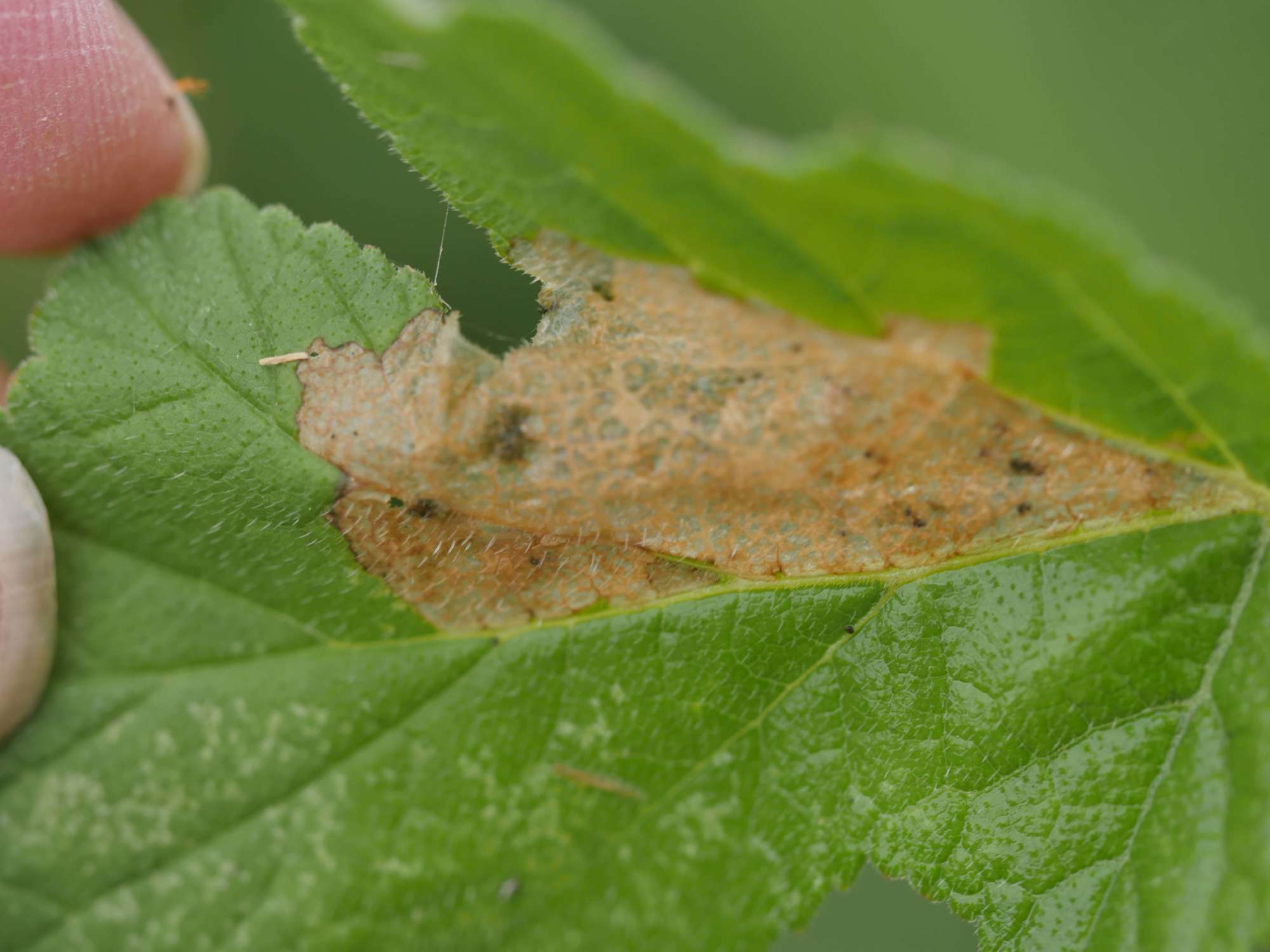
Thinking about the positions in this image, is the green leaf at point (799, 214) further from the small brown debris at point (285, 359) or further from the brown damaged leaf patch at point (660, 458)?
the small brown debris at point (285, 359)

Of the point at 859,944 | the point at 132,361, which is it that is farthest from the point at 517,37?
the point at 859,944

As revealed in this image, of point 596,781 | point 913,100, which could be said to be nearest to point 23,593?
point 596,781

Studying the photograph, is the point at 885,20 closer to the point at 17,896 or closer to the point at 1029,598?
the point at 1029,598

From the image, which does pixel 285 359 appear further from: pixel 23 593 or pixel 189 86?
pixel 189 86

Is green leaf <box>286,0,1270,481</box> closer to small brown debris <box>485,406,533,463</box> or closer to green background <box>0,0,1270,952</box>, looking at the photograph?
small brown debris <box>485,406,533,463</box>

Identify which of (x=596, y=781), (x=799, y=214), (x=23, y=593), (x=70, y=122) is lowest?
(x=596, y=781)

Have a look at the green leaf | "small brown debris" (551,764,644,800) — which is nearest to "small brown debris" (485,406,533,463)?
the green leaf
